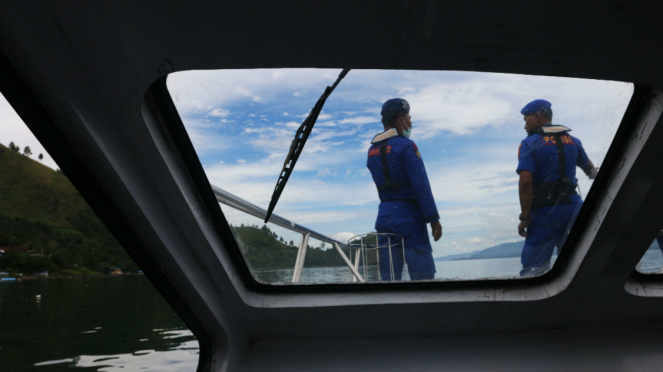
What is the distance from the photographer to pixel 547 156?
1379mm

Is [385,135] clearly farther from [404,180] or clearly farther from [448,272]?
[448,272]

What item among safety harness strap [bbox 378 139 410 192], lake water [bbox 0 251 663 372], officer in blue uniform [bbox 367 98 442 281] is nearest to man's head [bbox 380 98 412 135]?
officer in blue uniform [bbox 367 98 442 281]

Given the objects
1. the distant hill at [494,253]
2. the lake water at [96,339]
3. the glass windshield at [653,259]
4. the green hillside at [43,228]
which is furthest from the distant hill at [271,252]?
the green hillside at [43,228]

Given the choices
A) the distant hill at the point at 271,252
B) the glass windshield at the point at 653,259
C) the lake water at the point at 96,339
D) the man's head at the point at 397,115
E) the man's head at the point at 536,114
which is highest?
the man's head at the point at 536,114

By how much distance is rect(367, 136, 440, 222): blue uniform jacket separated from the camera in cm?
142

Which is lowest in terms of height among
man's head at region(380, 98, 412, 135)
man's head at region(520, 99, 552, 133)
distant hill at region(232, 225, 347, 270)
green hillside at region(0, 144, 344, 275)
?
distant hill at region(232, 225, 347, 270)

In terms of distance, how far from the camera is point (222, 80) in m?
1.11

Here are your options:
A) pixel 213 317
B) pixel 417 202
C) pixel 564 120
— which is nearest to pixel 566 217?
pixel 564 120

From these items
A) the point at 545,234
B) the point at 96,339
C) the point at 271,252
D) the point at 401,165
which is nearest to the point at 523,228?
the point at 545,234

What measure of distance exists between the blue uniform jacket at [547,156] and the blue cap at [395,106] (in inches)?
16.8

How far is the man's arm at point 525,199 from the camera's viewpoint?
1434 mm

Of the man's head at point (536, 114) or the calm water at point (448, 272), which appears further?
the calm water at point (448, 272)

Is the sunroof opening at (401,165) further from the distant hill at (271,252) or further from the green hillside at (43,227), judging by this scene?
the green hillside at (43,227)

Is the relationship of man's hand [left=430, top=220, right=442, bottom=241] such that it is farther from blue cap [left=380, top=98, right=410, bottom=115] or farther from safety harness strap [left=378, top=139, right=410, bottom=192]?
blue cap [left=380, top=98, right=410, bottom=115]
